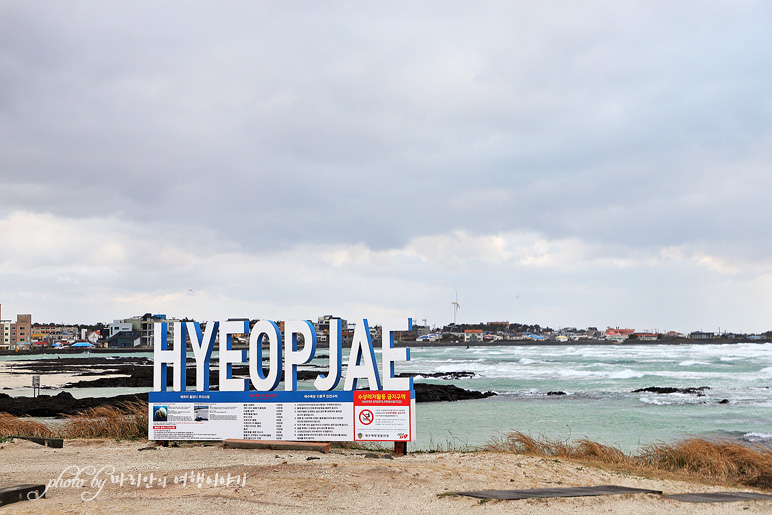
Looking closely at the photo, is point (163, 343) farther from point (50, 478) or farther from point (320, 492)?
point (320, 492)

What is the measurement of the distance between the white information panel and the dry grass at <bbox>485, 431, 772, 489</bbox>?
2785 mm

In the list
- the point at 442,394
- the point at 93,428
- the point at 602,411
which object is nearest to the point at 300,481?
the point at 93,428

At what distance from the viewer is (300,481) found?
34.5 feet

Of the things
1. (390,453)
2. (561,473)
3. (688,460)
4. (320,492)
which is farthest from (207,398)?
(688,460)

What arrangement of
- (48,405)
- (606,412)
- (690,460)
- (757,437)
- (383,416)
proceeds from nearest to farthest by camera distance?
(383,416) < (690,460) < (757,437) < (606,412) < (48,405)

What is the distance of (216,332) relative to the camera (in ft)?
51.1

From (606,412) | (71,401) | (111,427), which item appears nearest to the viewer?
(111,427)

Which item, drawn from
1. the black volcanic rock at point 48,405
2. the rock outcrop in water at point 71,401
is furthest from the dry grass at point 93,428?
the black volcanic rock at point 48,405

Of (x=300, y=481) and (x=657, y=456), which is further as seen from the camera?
(x=657, y=456)

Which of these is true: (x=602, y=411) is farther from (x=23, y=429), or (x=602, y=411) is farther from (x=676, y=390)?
(x=23, y=429)

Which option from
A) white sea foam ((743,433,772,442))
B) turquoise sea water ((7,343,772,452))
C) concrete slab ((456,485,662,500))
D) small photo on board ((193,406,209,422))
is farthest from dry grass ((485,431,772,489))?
white sea foam ((743,433,772,442))

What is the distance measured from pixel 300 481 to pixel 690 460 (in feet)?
30.2

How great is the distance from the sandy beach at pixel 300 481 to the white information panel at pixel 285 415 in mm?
504

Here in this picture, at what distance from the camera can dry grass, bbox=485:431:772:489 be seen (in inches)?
531
